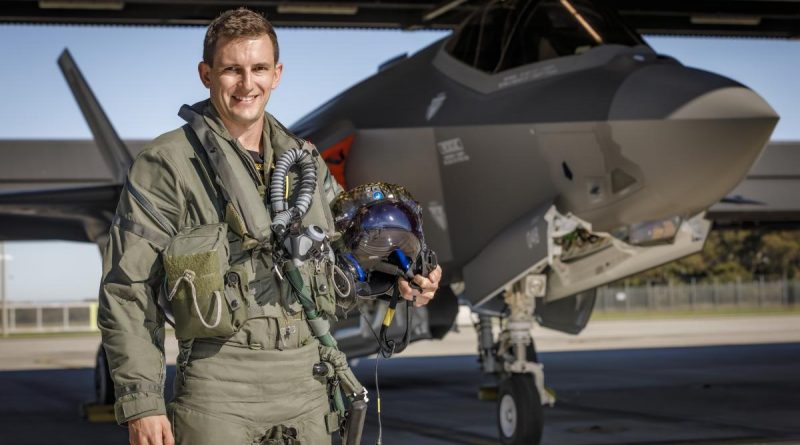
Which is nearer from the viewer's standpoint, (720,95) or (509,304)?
(720,95)

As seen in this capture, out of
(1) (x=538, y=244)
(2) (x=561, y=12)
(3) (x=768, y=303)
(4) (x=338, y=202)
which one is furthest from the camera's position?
(3) (x=768, y=303)

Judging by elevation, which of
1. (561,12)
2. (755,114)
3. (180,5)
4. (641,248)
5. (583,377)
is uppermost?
(180,5)

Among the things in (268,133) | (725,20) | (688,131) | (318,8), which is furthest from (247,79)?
(725,20)

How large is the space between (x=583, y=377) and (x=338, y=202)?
1467cm

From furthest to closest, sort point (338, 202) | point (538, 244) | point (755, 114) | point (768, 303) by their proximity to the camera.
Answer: point (768, 303) < point (538, 244) < point (755, 114) < point (338, 202)

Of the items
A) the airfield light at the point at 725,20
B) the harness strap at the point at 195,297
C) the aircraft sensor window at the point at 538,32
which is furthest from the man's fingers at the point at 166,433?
the airfield light at the point at 725,20

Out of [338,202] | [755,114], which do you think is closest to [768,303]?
[755,114]

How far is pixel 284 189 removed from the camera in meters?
3.34

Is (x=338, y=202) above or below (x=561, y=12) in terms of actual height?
below

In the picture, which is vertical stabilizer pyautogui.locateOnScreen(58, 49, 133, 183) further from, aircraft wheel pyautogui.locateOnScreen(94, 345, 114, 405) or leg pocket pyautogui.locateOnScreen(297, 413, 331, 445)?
leg pocket pyautogui.locateOnScreen(297, 413, 331, 445)

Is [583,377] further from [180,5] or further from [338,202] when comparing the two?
[338,202]

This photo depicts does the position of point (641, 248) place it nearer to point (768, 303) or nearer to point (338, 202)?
point (338, 202)

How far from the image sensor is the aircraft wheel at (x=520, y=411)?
343 inches

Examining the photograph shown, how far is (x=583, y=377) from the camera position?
1781 centimetres
